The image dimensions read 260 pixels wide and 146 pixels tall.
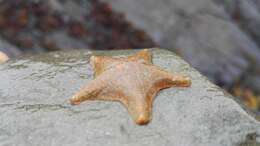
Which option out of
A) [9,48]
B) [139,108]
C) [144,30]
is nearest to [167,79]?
[139,108]

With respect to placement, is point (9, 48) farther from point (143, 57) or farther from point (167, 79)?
point (167, 79)

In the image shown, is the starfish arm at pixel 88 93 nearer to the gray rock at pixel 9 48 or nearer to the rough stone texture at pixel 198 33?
the gray rock at pixel 9 48

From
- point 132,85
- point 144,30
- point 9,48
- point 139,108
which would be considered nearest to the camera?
point 139,108

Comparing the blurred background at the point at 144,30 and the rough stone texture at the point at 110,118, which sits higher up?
the blurred background at the point at 144,30

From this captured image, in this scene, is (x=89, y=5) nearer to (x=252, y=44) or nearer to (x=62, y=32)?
(x=62, y=32)

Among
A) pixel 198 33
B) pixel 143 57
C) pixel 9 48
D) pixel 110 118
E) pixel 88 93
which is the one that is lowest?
pixel 110 118

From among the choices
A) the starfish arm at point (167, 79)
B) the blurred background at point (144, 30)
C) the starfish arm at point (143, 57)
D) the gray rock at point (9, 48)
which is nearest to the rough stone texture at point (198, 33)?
the blurred background at point (144, 30)

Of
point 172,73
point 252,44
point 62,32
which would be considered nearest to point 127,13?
point 62,32

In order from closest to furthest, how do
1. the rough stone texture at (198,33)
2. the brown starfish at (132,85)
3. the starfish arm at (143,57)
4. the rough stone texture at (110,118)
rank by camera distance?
1. the rough stone texture at (110,118)
2. the brown starfish at (132,85)
3. the starfish arm at (143,57)
4. the rough stone texture at (198,33)
